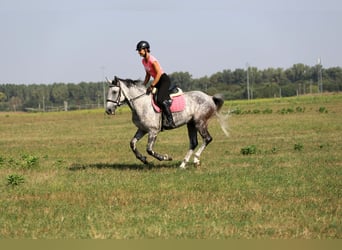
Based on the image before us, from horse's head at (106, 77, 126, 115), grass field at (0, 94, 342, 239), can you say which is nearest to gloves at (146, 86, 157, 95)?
horse's head at (106, 77, 126, 115)

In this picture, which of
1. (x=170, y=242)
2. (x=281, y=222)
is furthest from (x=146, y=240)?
(x=281, y=222)

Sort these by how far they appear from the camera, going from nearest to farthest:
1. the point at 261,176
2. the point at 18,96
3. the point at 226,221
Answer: the point at 226,221
the point at 261,176
the point at 18,96

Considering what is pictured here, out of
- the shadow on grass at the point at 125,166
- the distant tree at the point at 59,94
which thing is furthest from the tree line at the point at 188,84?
the shadow on grass at the point at 125,166

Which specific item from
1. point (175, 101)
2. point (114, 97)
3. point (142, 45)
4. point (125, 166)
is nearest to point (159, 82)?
point (175, 101)

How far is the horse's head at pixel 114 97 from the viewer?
15.0 metres

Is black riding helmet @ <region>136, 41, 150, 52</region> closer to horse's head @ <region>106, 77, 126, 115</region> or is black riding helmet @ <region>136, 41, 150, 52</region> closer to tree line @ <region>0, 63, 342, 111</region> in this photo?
horse's head @ <region>106, 77, 126, 115</region>

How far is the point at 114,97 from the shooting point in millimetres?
15055

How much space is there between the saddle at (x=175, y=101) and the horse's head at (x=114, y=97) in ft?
2.86

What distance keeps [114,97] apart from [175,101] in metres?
1.65

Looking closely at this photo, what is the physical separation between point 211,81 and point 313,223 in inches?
6398

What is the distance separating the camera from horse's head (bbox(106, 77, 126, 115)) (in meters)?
15.0

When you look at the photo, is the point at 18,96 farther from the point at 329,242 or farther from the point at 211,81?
the point at 329,242

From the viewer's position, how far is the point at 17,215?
9570mm

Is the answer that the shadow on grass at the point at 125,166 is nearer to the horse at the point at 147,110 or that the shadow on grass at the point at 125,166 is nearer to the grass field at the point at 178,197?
the grass field at the point at 178,197
